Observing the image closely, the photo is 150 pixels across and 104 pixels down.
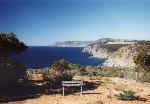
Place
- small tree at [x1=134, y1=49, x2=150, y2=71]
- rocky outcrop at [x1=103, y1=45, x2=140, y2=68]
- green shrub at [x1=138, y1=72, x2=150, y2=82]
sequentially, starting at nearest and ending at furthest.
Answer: green shrub at [x1=138, y1=72, x2=150, y2=82] < small tree at [x1=134, y1=49, x2=150, y2=71] < rocky outcrop at [x1=103, y1=45, x2=140, y2=68]

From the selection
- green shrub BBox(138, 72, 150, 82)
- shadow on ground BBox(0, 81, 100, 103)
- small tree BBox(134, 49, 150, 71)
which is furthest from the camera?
small tree BBox(134, 49, 150, 71)

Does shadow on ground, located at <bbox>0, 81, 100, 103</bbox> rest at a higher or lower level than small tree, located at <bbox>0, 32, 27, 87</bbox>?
lower

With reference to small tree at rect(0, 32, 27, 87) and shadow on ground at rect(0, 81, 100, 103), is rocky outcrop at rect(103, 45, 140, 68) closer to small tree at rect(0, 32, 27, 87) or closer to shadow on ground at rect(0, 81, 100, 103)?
shadow on ground at rect(0, 81, 100, 103)

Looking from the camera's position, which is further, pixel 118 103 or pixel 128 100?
pixel 128 100

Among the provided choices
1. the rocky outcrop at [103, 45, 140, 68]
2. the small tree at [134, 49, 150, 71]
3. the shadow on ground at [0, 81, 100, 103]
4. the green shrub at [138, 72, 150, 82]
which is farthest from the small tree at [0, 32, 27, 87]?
the rocky outcrop at [103, 45, 140, 68]

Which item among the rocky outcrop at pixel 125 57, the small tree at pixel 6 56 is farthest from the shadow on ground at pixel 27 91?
the rocky outcrop at pixel 125 57

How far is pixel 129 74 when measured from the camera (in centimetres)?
2664

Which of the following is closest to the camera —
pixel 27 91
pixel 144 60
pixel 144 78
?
pixel 27 91

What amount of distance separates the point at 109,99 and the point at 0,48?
34.9 feet

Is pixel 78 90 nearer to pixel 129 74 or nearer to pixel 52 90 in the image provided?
pixel 52 90

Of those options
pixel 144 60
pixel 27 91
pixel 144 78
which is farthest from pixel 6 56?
pixel 144 60

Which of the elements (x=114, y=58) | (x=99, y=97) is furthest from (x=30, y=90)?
(x=114, y=58)

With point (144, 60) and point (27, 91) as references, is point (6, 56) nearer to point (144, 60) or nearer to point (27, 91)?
point (27, 91)

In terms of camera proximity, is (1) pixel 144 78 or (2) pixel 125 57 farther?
(2) pixel 125 57
